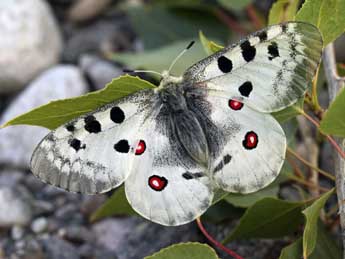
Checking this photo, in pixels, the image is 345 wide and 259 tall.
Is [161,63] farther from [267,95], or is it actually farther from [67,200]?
[267,95]

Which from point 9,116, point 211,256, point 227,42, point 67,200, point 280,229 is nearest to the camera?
point 211,256

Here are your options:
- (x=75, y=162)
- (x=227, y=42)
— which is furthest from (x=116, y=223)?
(x=227, y=42)

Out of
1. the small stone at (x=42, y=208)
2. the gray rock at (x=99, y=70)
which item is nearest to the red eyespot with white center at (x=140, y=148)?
the small stone at (x=42, y=208)

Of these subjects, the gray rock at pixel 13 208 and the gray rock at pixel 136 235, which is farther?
the gray rock at pixel 13 208

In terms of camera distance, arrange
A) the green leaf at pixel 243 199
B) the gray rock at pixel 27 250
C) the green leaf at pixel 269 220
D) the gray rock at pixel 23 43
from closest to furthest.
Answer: the green leaf at pixel 269 220
the green leaf at pixel 243 199
the gray rock at pixel 27 250
the gray rock at pixel 23 43

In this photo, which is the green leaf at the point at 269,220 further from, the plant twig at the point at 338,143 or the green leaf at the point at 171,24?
the green leaf at the point at 171,24

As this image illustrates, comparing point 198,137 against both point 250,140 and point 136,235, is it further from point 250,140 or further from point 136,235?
point 136,235
